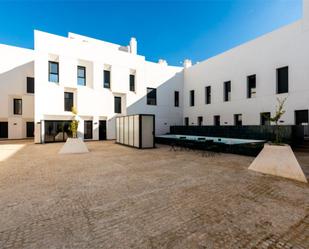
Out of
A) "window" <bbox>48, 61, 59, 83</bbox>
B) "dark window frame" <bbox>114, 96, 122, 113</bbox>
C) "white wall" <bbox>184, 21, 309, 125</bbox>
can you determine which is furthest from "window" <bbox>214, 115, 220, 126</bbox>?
"window" <bbox>48, 61, 59, 83</bbox>

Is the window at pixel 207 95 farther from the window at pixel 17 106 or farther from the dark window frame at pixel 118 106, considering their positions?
the window at pixel 17 106

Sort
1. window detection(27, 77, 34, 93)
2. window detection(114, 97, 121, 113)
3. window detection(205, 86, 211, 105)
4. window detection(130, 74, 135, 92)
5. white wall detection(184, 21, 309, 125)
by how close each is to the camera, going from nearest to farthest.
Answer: white wall detection(184, 21, 309, 125) < window detection(205, 86, 211, 105) < window detection(114, 97, 121, 113) < window detection(130, 74, 135, 92) < window detection(27, 77, 34, 93)

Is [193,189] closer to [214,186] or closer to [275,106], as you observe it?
[214,186]

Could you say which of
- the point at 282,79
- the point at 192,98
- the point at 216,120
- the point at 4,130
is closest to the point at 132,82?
the point at 192,98

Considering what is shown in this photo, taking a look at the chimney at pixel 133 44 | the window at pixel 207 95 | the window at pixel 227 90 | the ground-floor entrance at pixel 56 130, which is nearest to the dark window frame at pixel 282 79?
the window at pixel 227 90

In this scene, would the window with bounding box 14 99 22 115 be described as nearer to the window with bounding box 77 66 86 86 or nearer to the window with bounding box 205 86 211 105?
the window with bounding box 77 66 86 86

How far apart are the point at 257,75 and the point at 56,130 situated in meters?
18.1

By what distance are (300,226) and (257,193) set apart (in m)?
1.36

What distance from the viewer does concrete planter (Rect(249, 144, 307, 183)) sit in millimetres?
5156

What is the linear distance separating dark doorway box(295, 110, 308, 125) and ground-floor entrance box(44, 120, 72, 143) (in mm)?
18079

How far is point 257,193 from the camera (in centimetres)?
411

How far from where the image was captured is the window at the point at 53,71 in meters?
15.8

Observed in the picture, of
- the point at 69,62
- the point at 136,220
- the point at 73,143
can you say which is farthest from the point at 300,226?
the point at 69,62

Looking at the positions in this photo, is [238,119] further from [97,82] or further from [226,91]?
[97,82]
